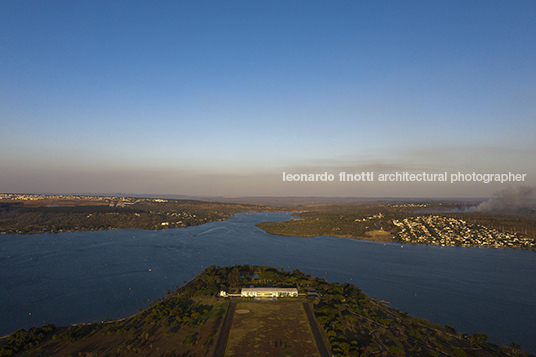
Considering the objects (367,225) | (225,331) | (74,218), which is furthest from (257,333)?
(74,218)

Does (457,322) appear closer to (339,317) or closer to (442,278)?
(339,317)

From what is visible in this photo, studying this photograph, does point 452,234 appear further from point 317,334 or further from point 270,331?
point 270,331

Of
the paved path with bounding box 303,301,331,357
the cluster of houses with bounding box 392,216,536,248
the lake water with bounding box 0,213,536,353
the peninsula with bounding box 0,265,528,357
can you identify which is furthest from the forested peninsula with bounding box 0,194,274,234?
the paved path with bounding box 303,301,331,357

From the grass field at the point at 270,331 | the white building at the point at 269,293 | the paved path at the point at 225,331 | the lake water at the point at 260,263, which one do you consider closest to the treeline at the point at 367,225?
the lake water at the point at 260,263

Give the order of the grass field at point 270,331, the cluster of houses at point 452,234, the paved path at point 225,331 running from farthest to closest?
the cluster of houses at point 452,234, the grass field at point 270,331, the paved path at point 225,331

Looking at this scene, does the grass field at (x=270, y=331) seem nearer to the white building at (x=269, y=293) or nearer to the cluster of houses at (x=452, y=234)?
the white building at (x=269, y=293)

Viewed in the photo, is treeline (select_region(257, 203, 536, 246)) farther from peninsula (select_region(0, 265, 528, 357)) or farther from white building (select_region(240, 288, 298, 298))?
peninsula (select_region(0, 265, 528, 357))
